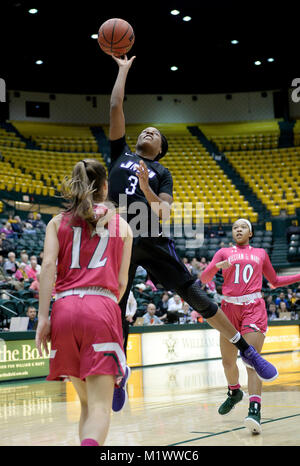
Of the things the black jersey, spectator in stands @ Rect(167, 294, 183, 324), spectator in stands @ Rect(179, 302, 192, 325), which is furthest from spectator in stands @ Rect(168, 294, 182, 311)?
the black jersey

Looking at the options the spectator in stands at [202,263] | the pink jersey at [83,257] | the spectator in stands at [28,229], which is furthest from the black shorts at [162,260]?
the spectator in stands at [202,263]

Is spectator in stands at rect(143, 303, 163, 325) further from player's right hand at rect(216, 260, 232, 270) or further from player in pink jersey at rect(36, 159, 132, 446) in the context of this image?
player in pink jersey at rect(36, 159, 132, 446)

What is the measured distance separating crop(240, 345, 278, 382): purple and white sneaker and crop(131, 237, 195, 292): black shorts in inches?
27.9

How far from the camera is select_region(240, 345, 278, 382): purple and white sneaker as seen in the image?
440cm

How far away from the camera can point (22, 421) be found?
229 inches

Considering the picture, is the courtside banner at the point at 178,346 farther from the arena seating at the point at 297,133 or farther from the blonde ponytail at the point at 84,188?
the arena seating at the point at 297,133

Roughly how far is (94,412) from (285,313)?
13.5 m

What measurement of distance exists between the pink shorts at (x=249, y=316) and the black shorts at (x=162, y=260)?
3.61 feet

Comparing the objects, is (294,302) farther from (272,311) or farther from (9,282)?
(9,282)

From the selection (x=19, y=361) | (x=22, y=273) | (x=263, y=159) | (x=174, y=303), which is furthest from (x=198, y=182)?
(x=19, y=361)

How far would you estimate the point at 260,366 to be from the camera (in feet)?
14.7

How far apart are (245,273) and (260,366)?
4.43 ft

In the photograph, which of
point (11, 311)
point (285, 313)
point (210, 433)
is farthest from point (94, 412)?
point (285, 313)

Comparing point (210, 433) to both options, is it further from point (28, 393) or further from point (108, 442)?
point (28, 393)
